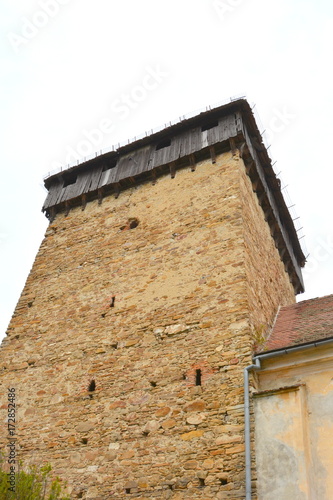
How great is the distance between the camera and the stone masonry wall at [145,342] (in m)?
7.12

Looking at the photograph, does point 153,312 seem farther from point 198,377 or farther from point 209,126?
point 209,126

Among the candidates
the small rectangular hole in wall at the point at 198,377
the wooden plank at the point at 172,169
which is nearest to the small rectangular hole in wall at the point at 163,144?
the wooden plank at the point at 172,169

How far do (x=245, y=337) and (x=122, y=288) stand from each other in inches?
120

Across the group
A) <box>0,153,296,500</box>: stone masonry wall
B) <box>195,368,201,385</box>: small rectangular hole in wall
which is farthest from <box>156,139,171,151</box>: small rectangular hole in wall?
<box>195,368,201,385</box>: small rectangular hole in wall

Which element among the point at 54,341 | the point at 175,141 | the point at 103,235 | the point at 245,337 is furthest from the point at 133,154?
the point at 245,337

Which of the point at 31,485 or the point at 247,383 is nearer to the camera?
the point at 247,383

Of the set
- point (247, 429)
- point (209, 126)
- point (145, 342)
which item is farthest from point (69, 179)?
point (247, 429)

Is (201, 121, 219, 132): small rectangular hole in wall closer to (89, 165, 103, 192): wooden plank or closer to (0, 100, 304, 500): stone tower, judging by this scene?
(0, 100, 304, 500): stone tower

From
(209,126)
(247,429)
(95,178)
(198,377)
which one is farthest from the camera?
(95,178)

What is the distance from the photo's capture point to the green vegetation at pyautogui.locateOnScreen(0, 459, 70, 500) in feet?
22.7

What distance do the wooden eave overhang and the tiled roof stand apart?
115 inches

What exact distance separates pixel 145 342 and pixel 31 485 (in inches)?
112

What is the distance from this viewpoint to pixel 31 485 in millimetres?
7281

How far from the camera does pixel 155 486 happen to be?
22.7 feet
